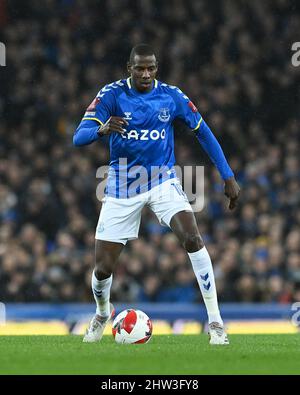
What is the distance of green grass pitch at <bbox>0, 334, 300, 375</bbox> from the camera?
6.83m

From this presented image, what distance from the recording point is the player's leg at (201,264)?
8383mm

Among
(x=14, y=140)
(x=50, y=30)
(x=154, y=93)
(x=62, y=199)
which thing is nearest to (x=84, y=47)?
(x=50, y=30)

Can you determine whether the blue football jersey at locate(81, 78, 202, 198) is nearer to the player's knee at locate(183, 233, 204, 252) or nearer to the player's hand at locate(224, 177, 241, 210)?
the player's hand at locate(224, 177, 241, 210)

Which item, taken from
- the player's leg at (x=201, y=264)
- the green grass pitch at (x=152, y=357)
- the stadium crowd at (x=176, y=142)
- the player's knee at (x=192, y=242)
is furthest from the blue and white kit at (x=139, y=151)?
the stadium crowd at (x=176, y=142)

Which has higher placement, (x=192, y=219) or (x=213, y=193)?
(x=213, y=193)

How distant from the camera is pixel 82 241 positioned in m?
15.9

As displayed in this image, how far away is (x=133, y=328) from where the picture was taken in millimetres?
8828

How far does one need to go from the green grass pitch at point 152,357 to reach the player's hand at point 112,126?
1684 millimetres

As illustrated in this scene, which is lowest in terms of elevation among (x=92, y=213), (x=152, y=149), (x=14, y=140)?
(x=152, y=149)

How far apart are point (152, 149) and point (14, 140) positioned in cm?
990

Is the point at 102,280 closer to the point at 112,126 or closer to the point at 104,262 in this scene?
the point at 104,262

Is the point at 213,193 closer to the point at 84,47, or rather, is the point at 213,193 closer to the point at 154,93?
the point at 84,47

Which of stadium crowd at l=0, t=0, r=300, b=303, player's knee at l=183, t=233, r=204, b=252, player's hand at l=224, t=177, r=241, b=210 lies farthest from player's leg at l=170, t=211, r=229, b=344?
stadium crowd at l=0, t=0, r=300, b=303

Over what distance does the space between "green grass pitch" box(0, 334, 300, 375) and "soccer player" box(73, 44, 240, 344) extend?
0.48 metres
